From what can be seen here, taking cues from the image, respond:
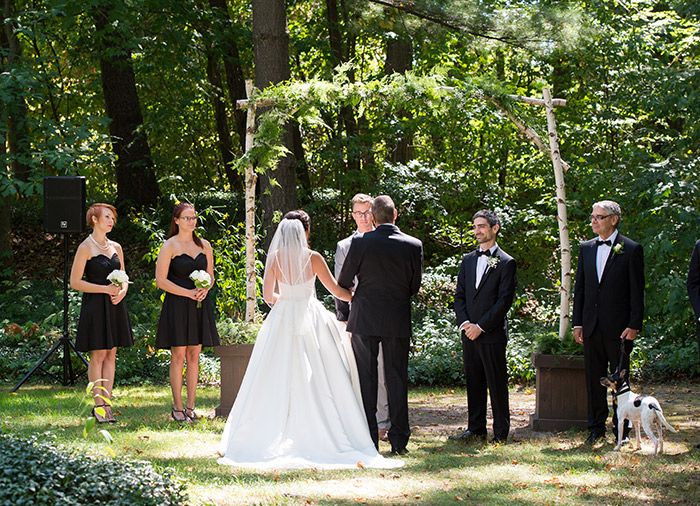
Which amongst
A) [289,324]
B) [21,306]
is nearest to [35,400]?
[289,324]

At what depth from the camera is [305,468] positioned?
206 inches

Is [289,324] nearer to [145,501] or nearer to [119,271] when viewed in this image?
[119,271]

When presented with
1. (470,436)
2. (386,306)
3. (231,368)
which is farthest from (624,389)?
(231,368)

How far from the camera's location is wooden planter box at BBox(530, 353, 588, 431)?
6664 millimetres

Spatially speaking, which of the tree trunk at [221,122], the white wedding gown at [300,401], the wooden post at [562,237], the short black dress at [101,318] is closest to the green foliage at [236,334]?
the short black dress at [101,318]

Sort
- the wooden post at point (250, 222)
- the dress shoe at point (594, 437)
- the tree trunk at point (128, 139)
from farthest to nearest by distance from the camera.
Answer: the tree trunk at point (128, 139) → the wooden post at point (250, 222) → the dress shoe at point (594, 437)

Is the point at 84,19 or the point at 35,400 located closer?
the point at 35,400

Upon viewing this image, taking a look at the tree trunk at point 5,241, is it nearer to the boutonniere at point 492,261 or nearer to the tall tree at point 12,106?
the tall tree at point 12,106

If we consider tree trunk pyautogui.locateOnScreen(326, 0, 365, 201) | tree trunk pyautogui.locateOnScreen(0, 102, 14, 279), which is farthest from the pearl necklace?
tree trunk pyautogui.locateOnScreen(0, 102, 14, 279)

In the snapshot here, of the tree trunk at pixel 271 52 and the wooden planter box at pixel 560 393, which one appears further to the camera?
the tree trunk at pixel 271 52

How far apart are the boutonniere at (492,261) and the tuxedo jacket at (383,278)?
2.15ft

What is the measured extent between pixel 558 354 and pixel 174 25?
10.7 m

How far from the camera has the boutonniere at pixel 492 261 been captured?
6111 millimetres

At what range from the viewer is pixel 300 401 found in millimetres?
5719
